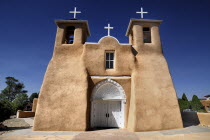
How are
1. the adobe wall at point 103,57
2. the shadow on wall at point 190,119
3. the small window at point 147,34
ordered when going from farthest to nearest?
the small window at point 147,34, the shadow on wall at point 190,119, the adobe wall at point 103,57

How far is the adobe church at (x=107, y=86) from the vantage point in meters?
10.3

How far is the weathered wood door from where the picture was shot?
37.9 feet

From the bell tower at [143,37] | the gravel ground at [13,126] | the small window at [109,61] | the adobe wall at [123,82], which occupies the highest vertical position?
the bell tower at [143,37]

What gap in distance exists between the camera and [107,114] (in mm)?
11781

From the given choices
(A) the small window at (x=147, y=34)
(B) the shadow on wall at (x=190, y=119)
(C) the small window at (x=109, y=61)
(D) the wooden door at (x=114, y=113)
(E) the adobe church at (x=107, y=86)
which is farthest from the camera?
(A) the small window at (x=147, y=34)

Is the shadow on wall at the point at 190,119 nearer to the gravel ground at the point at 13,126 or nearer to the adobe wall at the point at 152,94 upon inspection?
the adobe wall at the point at 152,94

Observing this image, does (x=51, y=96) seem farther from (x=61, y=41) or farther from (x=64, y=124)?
(x=61, y=41)

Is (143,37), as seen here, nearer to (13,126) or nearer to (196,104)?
(13,126)

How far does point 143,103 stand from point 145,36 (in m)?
7.36

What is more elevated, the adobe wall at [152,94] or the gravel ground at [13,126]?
the adobe wall at [152,94]

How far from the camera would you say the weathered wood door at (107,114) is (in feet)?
37.9

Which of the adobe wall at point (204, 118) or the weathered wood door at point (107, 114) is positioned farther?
the weathered wood door at point (107, 114)

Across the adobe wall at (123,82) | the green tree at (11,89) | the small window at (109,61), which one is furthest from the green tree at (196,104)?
the green tree at (11,89)

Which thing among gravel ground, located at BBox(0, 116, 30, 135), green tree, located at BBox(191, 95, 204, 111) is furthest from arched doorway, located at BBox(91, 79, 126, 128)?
green tree, located at BBox(191, 95, 204, 111)
